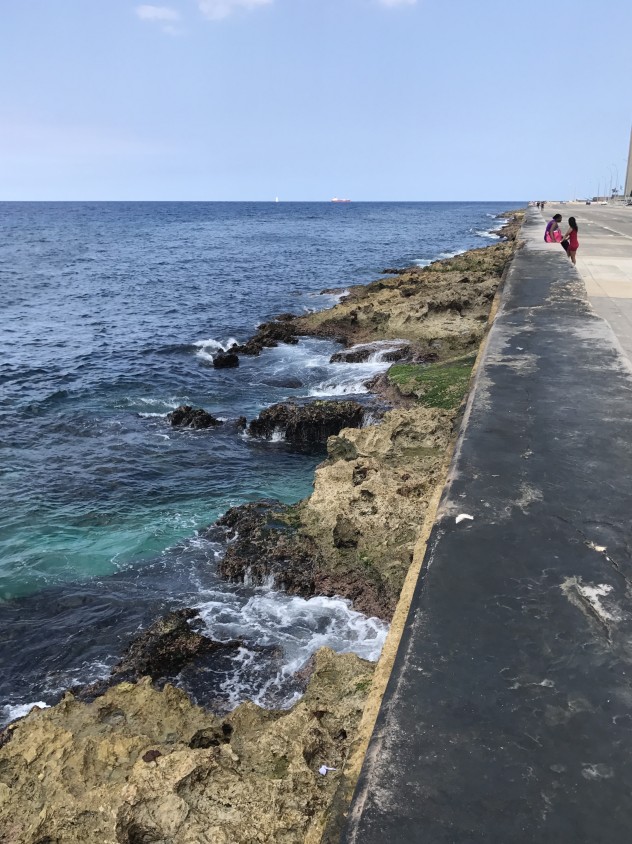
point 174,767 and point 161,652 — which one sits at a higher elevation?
point 174,767

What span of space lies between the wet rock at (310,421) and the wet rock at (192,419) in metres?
1.63

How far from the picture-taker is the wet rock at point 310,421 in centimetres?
1473

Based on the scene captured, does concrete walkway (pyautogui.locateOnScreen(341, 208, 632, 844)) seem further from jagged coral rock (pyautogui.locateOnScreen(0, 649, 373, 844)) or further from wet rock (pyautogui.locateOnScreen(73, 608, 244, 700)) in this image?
wet rock (pyautogui.locateOnScreen(73, 608, 244, 700))

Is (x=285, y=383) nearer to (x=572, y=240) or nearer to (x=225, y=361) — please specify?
(x=225, y=361)

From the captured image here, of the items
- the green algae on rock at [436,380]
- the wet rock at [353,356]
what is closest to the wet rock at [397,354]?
the wet rock at [353,356]

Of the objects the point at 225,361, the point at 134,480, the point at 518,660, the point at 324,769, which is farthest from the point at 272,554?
the point at 225,361

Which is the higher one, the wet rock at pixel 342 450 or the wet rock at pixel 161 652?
the wet rock at pixel 342 450

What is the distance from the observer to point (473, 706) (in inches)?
125

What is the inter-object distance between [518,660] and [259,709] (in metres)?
2.84

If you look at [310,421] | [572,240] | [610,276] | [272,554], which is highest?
[572,240]

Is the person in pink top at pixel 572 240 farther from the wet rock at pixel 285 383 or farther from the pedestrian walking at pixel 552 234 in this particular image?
the wet rock at pixel 285 383

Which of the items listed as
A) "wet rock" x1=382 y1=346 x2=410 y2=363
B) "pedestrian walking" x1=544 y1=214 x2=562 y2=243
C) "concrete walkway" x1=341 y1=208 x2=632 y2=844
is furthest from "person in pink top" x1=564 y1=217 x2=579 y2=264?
"concrete walkway" x1=341 y1=208 x2=632 y2=844

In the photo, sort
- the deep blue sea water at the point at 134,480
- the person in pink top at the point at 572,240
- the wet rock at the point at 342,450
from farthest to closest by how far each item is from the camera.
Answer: the person in pink top at the point at 572,240 < the wet rock at the point at 342,450 < the deep blue sea water at the point at 134,480

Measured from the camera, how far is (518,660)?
3465mm
